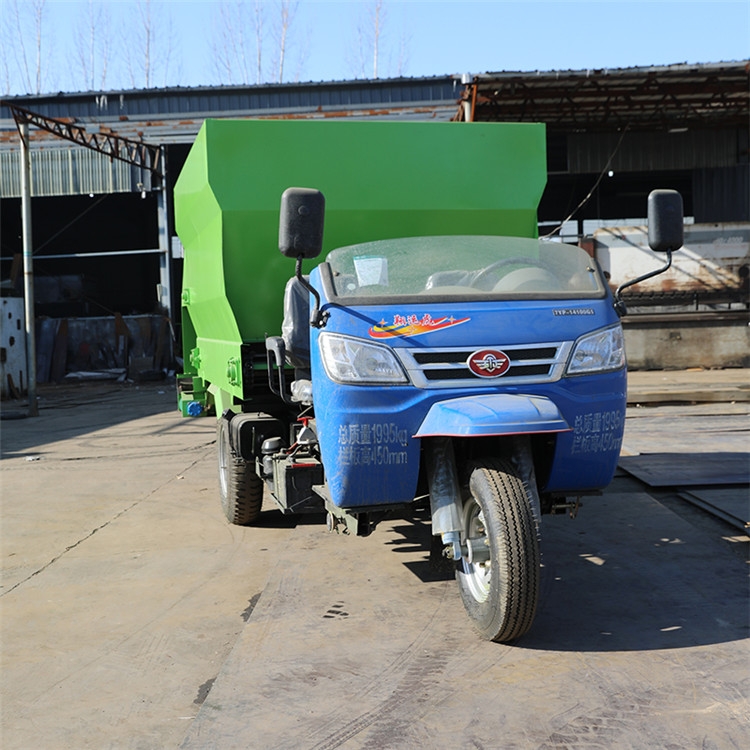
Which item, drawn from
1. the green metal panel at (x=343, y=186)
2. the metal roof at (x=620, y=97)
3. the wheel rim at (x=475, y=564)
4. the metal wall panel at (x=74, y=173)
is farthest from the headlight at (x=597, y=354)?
the metal wall panel at (x=74, y=173)

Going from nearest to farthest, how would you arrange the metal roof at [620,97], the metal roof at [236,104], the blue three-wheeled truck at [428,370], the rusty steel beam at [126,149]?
the blue three-wheeled truck at [428,370] → the metal roof at [620,97] → the rusty steel beam at [126,149] → the metal roof at [236,104]

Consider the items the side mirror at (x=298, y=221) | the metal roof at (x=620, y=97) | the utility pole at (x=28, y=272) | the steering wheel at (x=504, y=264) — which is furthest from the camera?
the metal roof at (x=620, y=97)

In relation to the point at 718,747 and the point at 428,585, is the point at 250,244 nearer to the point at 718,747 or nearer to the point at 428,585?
the point at 428,585

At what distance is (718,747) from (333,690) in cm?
151

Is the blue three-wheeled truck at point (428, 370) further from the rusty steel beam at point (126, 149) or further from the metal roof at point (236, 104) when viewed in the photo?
the metal roof at point (236, 104)

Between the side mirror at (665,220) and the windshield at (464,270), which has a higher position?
the side mirror at (665,220)

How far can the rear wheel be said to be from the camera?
652 centimetres

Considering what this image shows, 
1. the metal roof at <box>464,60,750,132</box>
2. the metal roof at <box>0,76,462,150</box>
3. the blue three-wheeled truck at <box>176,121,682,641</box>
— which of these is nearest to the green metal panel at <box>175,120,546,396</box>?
the blue three-wheeled truck at <box>176,121,682,641</box>

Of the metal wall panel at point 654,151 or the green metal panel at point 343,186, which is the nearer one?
the green metal panel at point 343,186

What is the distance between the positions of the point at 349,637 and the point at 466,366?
1451mm

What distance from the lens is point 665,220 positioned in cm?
486

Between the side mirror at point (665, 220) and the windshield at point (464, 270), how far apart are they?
383 mm

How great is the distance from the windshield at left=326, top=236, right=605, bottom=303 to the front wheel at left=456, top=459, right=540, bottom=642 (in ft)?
3.32

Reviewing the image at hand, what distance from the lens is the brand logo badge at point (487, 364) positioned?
14.1 feet
